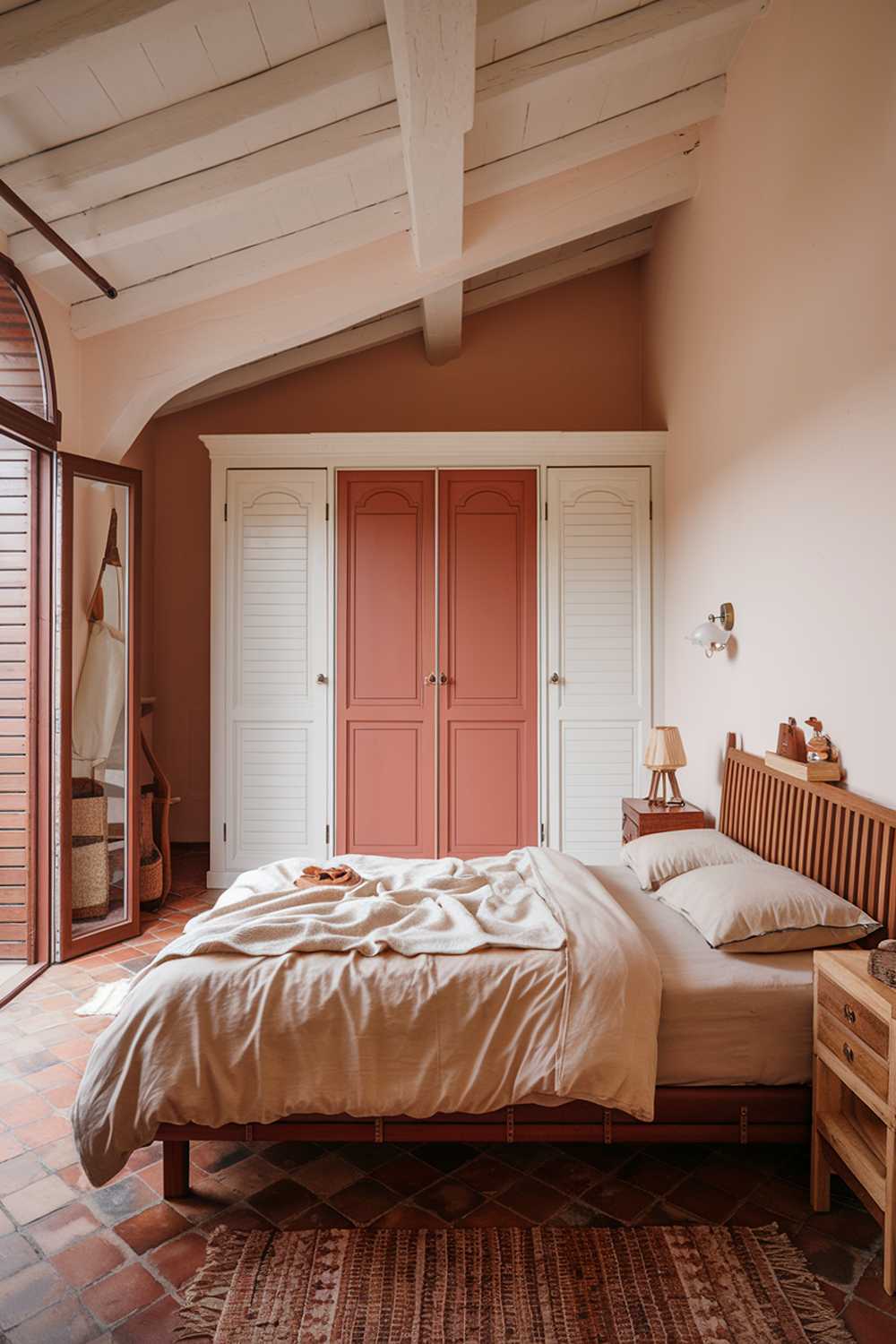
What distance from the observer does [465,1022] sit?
182 cm

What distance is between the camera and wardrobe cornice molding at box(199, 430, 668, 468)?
422 cm

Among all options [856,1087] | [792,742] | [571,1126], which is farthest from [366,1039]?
[792,742]

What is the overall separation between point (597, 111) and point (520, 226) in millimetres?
541

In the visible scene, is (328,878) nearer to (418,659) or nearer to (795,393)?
(418,659)

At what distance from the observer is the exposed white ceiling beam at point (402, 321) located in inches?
181

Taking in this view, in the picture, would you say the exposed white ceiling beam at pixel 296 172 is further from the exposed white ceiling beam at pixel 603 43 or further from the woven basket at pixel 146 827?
the woven basket at pixel 146 827

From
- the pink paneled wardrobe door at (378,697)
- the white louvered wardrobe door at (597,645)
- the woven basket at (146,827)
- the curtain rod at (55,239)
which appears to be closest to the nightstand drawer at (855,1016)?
the white louvered wardrobe door at (597,645)

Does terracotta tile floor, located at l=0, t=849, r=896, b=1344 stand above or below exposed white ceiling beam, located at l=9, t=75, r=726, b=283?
below

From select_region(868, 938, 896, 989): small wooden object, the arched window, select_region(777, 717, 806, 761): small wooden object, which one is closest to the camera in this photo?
select_region(868, 938, 896, 989): small wooden object

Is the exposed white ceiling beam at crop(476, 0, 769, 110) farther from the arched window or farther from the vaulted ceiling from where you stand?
the arched window

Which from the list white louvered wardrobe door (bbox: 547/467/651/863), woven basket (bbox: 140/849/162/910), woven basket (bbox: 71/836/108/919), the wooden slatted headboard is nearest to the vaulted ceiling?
white louvered wardrobe door (bbox: 547/467/651/863)

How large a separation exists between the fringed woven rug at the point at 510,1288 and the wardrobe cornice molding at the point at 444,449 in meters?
3.46

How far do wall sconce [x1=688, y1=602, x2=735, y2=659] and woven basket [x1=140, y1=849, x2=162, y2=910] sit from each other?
9.16 ft

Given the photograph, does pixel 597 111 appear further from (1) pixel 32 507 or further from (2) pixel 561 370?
(1) pixel 32 507
